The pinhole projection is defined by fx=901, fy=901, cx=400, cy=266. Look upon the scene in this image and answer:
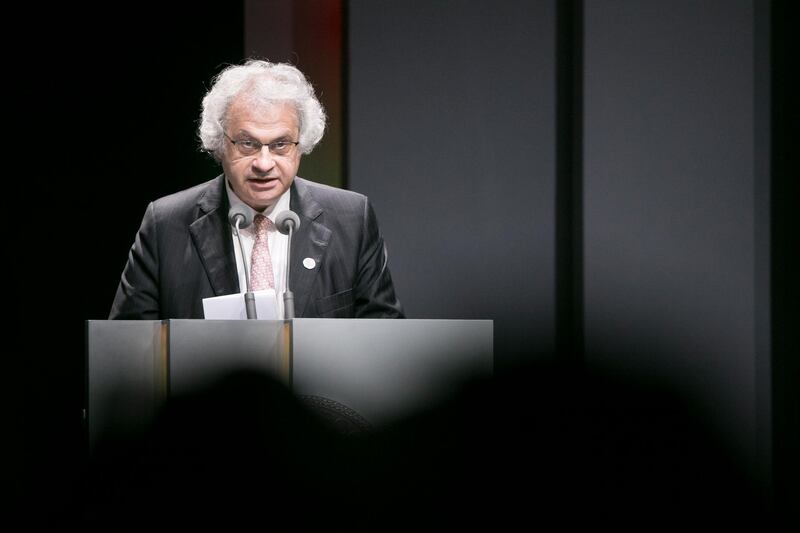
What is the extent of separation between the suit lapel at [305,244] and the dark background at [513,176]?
784 millimetres

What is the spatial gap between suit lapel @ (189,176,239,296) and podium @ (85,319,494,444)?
0.73 meters

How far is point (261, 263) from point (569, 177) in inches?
51.0

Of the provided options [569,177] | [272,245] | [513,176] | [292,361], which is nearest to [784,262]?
[569,177]

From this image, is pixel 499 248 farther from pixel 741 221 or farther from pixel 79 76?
pixel 79 76

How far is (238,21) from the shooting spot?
2.95 meters

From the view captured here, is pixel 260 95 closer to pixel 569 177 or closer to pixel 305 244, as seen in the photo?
pixel 305 244

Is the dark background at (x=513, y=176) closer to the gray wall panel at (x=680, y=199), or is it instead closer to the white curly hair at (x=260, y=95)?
the gray wall panel at (x=680, y=199)

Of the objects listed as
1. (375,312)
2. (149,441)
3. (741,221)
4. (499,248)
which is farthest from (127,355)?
(741,221)

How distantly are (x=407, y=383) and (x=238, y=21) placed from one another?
200 centimetres

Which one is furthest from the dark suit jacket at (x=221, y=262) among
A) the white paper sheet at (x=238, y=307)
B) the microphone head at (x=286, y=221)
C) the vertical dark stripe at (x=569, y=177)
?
the vertical dark stripe at (x=569, y=177)

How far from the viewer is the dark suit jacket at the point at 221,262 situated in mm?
2051

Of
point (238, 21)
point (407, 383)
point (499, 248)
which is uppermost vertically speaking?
point (238, 21)

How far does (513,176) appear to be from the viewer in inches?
117

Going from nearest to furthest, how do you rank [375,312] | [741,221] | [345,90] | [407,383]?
[407,383] < [375,312] < [741,221] < [345,90]
